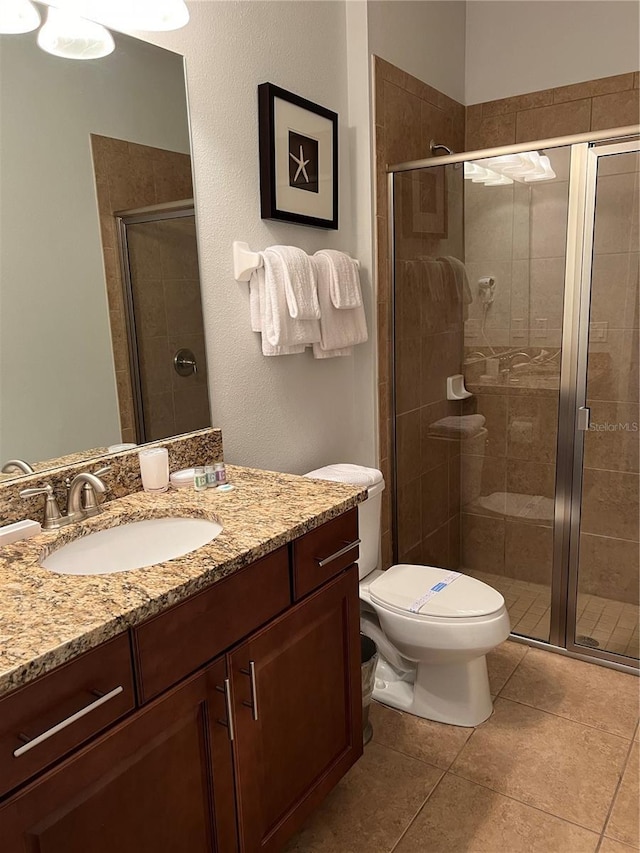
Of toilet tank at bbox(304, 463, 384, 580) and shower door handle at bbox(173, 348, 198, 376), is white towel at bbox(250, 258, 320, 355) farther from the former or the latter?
toilet tank at bbox(304, 463, 384, 580)

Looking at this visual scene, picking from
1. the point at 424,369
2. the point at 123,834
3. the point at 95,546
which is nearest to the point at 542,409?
the point at 424,369

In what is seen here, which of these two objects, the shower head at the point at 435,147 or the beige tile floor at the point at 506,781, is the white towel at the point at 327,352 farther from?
the beige tile floor at the point at 506,781

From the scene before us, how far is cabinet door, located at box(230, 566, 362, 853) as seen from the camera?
131 cm

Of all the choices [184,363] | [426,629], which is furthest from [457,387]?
[184,363]

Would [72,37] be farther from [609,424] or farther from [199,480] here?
[609,424]

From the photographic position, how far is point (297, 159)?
213cm

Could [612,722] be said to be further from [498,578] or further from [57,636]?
[57,636]

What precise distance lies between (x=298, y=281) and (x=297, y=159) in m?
0.45

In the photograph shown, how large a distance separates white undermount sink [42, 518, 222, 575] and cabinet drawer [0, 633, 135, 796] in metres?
0.36

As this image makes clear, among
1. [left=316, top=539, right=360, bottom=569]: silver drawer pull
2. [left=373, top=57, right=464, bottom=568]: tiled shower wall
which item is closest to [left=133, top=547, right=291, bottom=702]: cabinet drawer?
[left=316, top=539, right=360, bottom=569]: silver drawer pull

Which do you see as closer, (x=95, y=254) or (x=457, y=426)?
(x=95, y=254)

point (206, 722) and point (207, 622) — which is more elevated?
point (207, 622)

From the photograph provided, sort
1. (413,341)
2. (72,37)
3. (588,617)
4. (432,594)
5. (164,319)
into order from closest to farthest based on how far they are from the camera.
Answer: (72,37) < (164,319) < (432,594) < (588,617) < (413,341)

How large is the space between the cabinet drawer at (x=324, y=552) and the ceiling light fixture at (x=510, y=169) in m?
1.45
